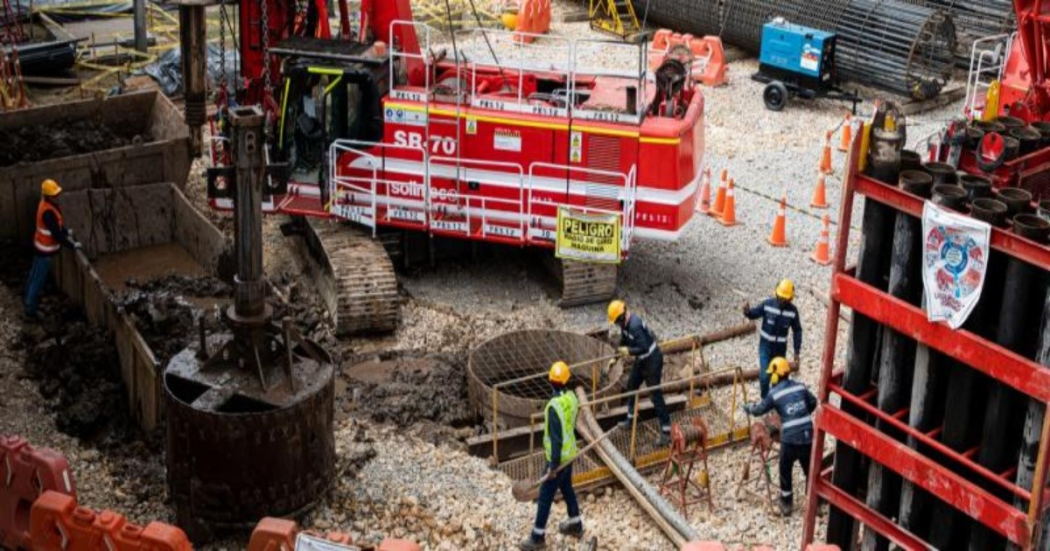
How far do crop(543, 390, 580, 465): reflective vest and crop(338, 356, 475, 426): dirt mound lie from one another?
2.48 meters

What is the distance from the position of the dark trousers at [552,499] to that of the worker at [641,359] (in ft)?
7.13

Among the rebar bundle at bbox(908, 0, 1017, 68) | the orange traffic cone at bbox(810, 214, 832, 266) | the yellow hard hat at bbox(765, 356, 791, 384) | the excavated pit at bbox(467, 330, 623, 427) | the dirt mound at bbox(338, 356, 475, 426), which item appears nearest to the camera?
the yellow hard hat at bbox(765, 356, 791, 384)

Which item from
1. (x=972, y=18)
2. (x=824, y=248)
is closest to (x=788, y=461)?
(x=824, y=248)

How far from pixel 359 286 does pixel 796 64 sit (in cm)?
1220

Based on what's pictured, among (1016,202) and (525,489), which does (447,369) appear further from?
(1016,202)

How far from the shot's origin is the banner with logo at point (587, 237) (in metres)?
17.5

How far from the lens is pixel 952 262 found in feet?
33.0

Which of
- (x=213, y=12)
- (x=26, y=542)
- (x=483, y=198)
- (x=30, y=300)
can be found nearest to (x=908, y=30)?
(x=483, y=198)

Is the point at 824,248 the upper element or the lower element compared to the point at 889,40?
lower

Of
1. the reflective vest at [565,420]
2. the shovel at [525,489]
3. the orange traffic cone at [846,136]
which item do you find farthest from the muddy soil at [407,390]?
the orange traffic cone at [846,136]

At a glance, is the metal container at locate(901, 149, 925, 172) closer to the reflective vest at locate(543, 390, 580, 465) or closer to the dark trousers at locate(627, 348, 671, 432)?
the reflective vest at locate(543, 390, 580, 465)

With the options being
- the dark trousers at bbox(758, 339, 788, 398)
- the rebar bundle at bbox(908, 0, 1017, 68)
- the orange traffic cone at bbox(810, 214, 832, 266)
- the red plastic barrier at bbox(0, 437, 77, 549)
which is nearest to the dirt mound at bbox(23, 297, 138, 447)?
the red plastic barrier at bbox(0, 437, 77, 549)

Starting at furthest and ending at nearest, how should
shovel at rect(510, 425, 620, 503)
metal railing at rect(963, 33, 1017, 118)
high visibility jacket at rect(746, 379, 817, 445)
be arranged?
metal railing at rect(963, 33, 1017, 118) < high visibility jacket at rect(746, 379, 817, 445) < shovel at rect(510, 425, 620, 503)

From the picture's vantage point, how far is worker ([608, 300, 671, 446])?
49.6ft
